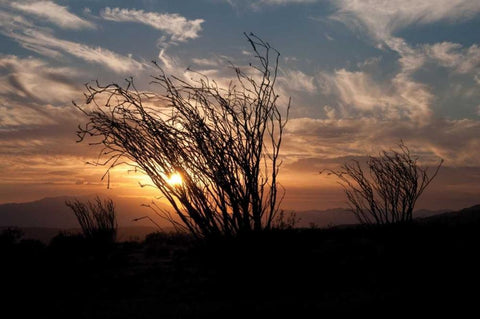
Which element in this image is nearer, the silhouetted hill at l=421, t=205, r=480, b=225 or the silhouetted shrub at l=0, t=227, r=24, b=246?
the silhouetted shrub at l=0, t=227, r=24, b=246

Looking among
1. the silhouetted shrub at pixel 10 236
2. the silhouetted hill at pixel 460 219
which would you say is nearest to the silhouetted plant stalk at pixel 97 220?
the silhouetted shrub at pixel 10 236

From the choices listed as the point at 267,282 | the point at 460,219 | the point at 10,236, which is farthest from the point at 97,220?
the point at 460,219

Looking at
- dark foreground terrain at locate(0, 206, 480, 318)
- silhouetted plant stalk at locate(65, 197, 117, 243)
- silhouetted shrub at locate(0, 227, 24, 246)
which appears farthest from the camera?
silhouetted plant stalk at locate(65, 197, 117, 243)

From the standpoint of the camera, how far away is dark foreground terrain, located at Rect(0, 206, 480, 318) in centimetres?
452

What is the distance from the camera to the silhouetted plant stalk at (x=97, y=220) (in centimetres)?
1430

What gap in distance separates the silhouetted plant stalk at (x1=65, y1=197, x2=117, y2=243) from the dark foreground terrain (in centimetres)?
560

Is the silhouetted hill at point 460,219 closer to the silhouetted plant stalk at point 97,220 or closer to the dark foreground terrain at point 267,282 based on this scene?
the dark foreground terrain at point 267,282

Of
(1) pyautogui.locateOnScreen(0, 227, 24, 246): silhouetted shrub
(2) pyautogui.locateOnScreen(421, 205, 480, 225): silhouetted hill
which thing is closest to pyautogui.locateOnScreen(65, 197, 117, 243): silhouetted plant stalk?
(1) pyautogui.locateOnScreen(0, 227, 24, 246): silhouetted shrub

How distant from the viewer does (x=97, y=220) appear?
1445 cm

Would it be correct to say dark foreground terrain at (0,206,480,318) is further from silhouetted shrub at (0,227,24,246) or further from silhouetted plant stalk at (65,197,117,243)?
silhouetted plant stalk at (65,197,117,243)

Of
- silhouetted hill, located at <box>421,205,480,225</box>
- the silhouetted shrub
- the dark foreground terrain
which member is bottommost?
the dark foreground terrain

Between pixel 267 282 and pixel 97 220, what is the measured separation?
10.1m

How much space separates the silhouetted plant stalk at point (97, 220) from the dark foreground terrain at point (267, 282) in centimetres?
560

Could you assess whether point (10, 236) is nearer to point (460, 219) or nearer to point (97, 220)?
point (97, 220)
